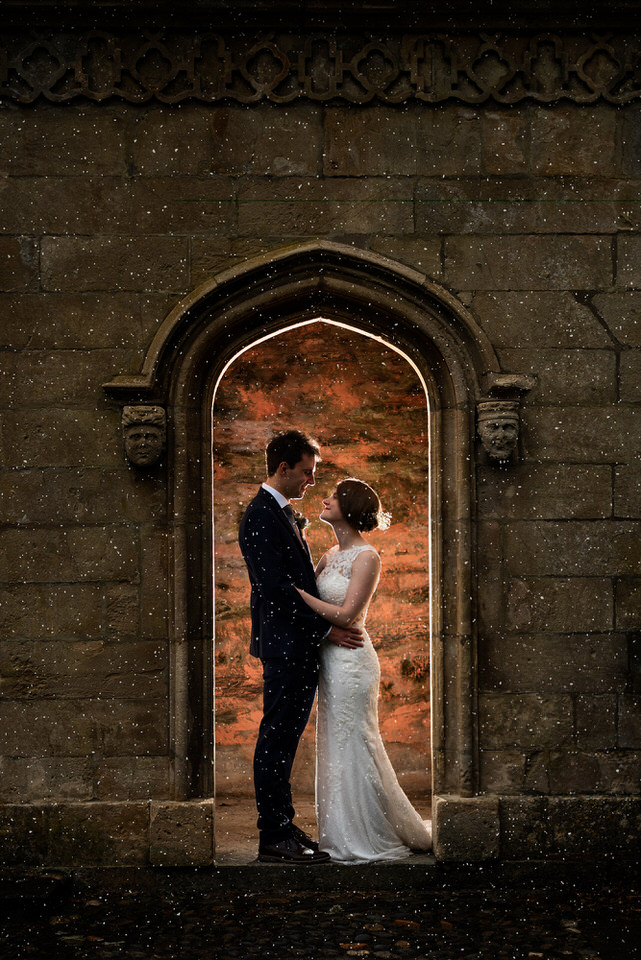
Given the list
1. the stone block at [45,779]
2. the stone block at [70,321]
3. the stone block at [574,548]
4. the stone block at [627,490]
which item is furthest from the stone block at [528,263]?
the stone block at [45,779]

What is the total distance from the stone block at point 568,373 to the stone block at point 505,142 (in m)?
0.89

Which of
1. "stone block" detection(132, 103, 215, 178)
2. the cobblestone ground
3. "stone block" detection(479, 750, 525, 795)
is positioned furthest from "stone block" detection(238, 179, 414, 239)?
the cobblestone ground

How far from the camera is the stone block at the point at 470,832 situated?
15.2 feet

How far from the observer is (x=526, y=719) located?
4.74 meters

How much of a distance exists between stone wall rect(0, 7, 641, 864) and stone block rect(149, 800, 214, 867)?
0.09 meters

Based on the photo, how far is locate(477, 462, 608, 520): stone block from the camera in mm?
4789

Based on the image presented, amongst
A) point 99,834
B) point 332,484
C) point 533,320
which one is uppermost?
point 533,320

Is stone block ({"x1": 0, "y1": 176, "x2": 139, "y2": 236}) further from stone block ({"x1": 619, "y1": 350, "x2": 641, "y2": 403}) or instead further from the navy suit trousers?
stone block ({"x1": 619, "y1": 350, "x2": 641, "y2": 403})

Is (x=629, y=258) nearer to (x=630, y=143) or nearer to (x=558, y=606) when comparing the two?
(x=630, y=143)

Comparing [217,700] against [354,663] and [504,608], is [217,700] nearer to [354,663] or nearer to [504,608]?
[354,663]

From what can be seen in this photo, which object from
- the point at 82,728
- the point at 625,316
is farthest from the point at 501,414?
the point at 82,728

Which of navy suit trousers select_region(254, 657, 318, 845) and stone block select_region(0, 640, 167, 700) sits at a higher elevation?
stone block select_region(0, 640, 167, 700)

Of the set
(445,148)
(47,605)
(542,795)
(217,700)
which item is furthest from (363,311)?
(217,700)

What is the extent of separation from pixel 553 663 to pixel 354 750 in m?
1.03
